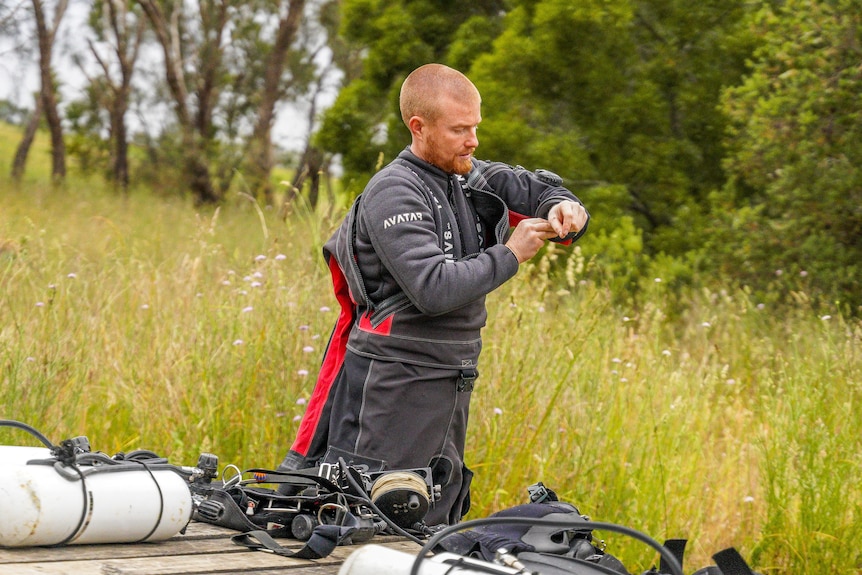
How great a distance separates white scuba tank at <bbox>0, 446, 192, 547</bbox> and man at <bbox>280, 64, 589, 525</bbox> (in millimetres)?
696

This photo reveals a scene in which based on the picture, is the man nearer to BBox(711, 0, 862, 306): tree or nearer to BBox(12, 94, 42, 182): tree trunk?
BBox(711, 0, 862, 306): tree

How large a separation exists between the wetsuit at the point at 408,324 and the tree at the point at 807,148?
6512 millimetres

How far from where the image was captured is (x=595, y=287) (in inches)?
349

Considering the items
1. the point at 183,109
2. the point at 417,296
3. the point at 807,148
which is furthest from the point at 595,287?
the point at 183,109

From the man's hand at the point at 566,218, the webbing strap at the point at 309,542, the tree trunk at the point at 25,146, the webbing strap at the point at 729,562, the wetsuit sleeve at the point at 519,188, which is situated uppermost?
the tree trunk at the point at 25,146

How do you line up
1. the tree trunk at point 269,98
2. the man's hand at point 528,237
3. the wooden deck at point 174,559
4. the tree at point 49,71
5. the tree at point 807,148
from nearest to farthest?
the wooden deck at point 174,559 → the man's hand at point 528,237 → the tree at point 807,148 → the tree trunk at point 269,98 → the tree at point 49,71

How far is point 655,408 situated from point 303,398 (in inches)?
76.2

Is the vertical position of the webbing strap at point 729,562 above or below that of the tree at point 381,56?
below

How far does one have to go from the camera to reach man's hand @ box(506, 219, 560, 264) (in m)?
3.24

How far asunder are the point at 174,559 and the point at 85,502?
0.25 metres

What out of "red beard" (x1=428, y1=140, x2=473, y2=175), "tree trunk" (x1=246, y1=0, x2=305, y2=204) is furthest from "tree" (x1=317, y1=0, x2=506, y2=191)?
"red beard" (x1=428, y1=140, x2=473, y2=175)

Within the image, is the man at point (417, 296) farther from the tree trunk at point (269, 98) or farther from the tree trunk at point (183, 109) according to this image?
the tree trunk at point (183, 109)

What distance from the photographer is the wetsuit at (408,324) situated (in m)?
3.17

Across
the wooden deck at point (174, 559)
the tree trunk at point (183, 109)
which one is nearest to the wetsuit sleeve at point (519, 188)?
the wooden deck at point (174, 559)
